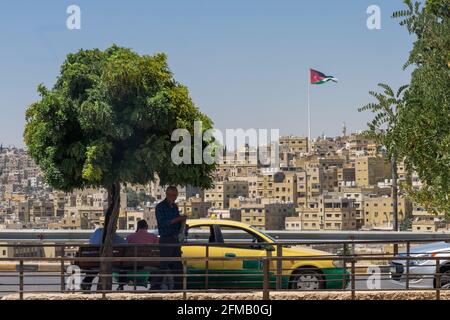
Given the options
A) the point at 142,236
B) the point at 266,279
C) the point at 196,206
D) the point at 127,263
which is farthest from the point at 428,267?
the point at 196,206

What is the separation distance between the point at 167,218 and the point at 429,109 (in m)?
4.66

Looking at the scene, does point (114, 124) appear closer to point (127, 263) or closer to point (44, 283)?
point (127, 263)

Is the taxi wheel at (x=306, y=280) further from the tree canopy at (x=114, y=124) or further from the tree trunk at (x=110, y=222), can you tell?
the tree trunk at (x=110, y=222)

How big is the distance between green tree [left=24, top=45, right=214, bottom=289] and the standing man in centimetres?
32

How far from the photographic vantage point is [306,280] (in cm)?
1518

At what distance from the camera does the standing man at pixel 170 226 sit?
1449 cm

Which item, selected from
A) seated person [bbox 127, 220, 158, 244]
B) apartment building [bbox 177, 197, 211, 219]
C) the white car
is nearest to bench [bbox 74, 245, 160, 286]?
seated person [bbox 127, 220, 158, 244]

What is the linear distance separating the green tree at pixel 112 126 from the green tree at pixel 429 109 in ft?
11.8

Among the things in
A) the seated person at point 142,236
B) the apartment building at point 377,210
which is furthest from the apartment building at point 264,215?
the seated person at point 142,236

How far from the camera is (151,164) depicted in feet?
46.9

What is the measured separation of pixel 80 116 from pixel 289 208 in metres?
161
